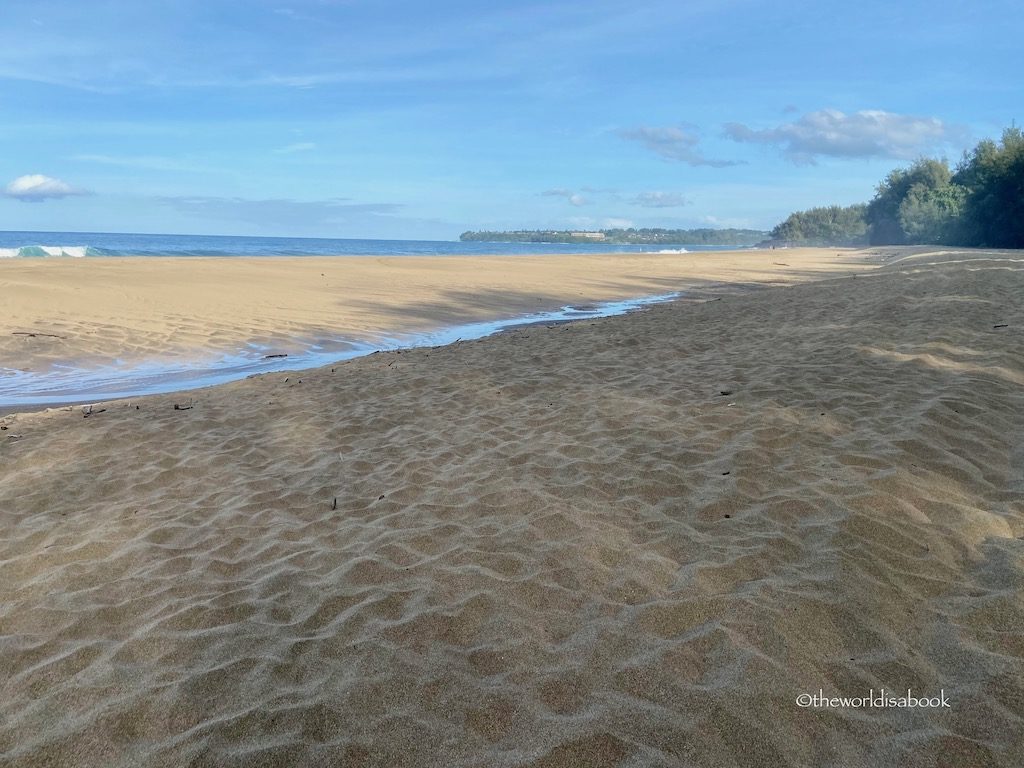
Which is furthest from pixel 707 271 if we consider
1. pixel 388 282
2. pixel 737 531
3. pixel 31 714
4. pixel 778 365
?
pixel 31 714

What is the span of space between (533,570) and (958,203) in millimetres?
69398

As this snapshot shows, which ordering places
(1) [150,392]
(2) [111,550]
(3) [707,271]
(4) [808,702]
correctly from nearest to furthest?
(4) [808,702]
(2) [111,550]
(1) [150,392]
(3) [707,271]

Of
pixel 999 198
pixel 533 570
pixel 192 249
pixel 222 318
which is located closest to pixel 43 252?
pixel 192 249

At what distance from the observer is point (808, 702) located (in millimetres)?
2330

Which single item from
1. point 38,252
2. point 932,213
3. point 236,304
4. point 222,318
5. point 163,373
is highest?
point 932,213

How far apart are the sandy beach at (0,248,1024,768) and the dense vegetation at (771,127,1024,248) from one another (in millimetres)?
45991

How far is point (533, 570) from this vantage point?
337 centimetres

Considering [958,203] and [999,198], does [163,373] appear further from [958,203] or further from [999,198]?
[958,203]

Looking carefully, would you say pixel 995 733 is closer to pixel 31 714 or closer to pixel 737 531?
pixel 737 531

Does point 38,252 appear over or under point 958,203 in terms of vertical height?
under

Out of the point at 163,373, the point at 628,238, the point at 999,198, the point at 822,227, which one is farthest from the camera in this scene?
the point at 628,238

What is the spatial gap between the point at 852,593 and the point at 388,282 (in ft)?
72.2

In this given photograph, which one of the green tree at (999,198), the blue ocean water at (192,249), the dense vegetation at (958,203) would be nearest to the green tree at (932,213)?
the dense vegetation at (958,203)

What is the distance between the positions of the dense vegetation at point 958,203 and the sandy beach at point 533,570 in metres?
→ 46.0
